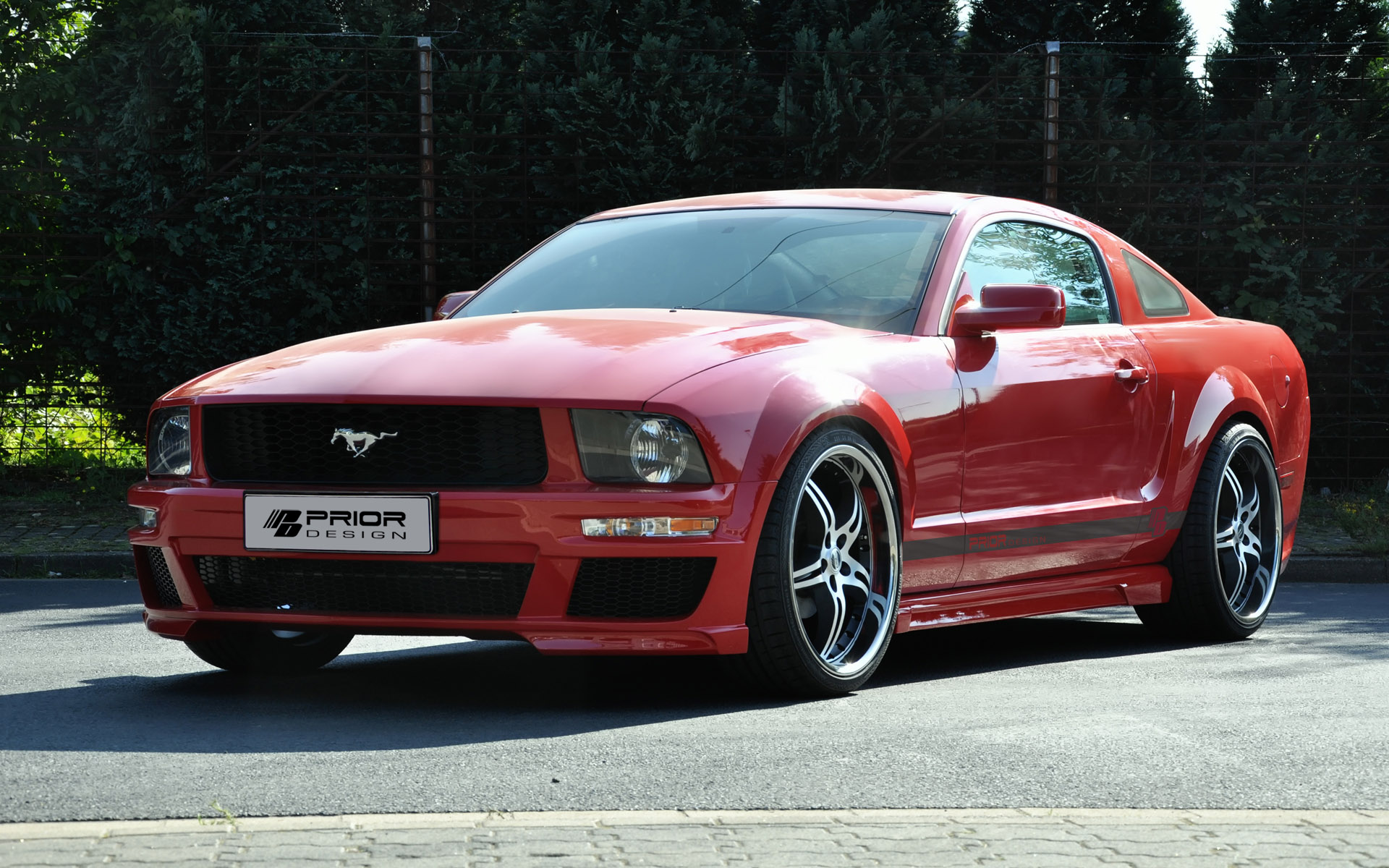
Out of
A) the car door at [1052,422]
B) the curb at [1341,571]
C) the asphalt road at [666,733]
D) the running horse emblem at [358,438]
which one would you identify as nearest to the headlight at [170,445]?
the running horse emblem at [358,438]

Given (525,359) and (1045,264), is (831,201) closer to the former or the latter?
(1045,264)

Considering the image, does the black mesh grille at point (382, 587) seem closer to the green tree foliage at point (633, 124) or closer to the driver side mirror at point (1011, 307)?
the driver side mirror at point (1011, 307)

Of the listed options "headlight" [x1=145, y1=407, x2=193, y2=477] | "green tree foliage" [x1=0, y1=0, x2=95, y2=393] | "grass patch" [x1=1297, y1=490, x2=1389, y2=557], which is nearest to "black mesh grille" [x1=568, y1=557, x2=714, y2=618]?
"headlight" [x1=145, y1=407, x2=193, y2=477]

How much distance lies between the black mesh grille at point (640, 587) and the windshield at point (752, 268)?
1249 millimetres

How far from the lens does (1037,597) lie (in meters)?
6.11

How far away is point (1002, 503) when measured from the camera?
5816 millimetres

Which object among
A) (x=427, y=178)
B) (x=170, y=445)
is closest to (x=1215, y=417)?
(x=170, y=445)

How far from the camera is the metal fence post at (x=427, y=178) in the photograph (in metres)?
12.7

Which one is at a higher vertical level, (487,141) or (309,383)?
(487,141)

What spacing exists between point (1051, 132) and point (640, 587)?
29.7 ft

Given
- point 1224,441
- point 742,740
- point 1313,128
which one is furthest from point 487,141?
point 742,740

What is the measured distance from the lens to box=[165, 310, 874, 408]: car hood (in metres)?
4.77

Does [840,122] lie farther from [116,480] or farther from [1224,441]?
[1224,441]

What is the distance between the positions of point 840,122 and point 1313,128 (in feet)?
11.6
